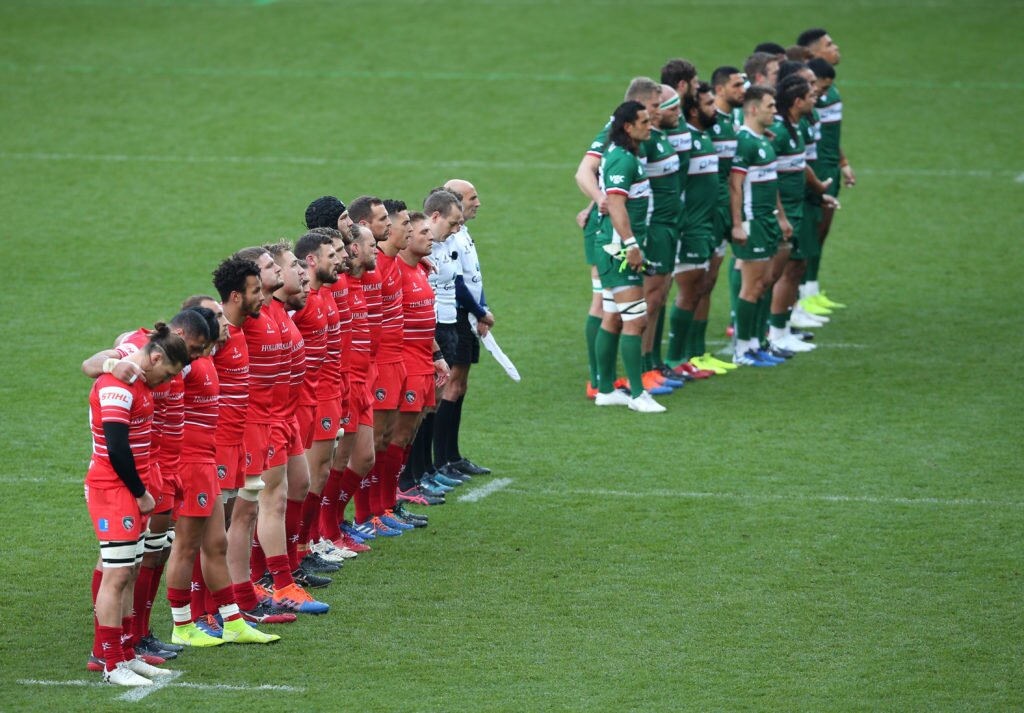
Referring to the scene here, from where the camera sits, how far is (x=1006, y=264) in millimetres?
17469

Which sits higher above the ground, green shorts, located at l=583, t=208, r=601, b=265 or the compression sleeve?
green shorts, located at l=583, t=208, r=601, b=265

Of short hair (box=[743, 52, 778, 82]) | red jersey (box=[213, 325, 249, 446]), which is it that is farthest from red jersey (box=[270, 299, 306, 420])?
short hair (box=[743, 52, 778, 82])

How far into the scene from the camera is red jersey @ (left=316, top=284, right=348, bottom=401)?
847 cm

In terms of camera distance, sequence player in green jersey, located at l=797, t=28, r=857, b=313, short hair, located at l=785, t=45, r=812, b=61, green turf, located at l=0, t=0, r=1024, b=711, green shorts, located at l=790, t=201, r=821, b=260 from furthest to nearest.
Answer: short hair, located at l=785, t=45, r=812, b=61, player in green jersey, located at l=797, t=28, r=857, b=313, green shorts, located at l=790, t=201, r=821, b=260, green turf, located at l=0, t=0, r=1024, b=711

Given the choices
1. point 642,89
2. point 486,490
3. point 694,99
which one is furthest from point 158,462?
point 694,99

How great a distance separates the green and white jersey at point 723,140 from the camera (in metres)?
13.5

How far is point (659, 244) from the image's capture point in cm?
1281

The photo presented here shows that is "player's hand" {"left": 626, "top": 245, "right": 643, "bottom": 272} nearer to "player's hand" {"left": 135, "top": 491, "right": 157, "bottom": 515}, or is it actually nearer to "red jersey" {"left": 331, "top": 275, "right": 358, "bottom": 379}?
"red jersey" {"left": 331, "top": 275, "right": 358, "bottom": 379}

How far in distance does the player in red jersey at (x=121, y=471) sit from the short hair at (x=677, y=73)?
7077mm

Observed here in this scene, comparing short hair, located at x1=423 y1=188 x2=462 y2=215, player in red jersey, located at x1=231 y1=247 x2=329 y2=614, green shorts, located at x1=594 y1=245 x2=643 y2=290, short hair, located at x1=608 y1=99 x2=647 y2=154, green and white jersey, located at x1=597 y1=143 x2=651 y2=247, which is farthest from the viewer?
green shorts, located at x1=594 y1=245 x2=643 y2=290

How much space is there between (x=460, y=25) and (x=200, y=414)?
21.0 m

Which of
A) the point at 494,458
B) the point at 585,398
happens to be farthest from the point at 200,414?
the point at 585,398

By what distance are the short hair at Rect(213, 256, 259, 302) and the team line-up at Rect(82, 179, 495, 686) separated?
1cm

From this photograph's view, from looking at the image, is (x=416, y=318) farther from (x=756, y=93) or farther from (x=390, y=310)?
(x=756, y=93)
